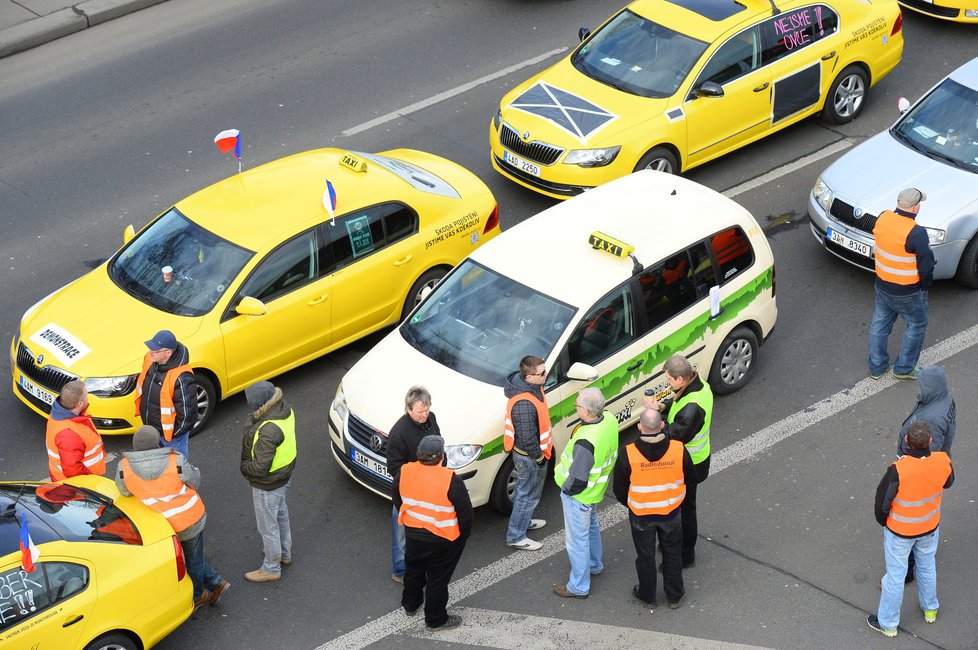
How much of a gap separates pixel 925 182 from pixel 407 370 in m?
5.58

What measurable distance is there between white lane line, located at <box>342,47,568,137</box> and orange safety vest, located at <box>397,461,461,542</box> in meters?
7.52

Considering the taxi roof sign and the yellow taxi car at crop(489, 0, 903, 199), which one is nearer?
the taxi roof sign

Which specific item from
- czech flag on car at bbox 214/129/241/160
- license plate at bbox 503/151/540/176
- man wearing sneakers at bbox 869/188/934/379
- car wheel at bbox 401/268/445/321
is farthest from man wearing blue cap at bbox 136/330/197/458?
man wearing sneakers at bbox 869/188/934/379

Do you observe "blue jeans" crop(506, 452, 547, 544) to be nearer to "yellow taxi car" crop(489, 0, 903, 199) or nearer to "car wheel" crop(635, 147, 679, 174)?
"yellow taxi car" crop(489, 0, 903, 199)

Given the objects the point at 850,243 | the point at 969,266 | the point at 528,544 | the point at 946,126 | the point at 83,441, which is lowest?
the point at 528,544

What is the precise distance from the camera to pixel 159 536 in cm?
875

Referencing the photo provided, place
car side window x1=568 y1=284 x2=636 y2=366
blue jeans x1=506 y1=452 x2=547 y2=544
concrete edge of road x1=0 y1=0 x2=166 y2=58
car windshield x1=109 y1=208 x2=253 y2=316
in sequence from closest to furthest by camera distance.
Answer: blue jeans x1=506 y1=452 x2=547 y2=544 → car side window x1=568 y1=284 x2=636 y2=366 → car windshield x1=109 y1=208 x2=253 y2=316 → concrete edge of road x1=0 y1=0 x2=166 y2=58

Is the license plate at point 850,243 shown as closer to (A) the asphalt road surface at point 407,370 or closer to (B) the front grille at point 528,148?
(A) the asphalt road surface at point 407,370

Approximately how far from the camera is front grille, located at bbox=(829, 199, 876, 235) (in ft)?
41.1

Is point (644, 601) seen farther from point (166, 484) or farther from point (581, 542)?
point (166, 484)

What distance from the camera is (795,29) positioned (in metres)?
14.5

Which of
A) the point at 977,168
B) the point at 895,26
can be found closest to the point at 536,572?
the point at 977,168

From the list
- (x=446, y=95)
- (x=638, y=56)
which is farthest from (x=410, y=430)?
(x=446, y=95)

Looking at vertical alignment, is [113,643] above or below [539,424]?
below
